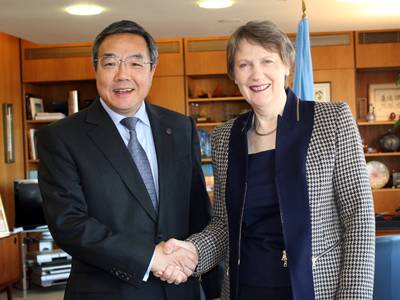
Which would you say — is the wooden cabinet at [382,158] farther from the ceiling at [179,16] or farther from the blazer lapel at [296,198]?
the blazer lapel at [296,198]

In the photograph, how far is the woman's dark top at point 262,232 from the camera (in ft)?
6.17

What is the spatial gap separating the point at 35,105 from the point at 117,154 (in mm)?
5837

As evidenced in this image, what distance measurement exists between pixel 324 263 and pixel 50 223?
0.90 metres

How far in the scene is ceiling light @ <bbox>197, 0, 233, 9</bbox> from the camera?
511cm

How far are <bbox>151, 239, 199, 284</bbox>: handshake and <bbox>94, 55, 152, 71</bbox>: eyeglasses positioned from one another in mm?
616

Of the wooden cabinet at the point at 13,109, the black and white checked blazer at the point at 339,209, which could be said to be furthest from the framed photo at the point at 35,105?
the black and white checked blazer at the point at 339,209

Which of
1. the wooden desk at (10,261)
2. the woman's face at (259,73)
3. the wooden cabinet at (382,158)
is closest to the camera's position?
the woman's face at (259,73)

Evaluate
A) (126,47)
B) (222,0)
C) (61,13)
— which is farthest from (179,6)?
(126,47)

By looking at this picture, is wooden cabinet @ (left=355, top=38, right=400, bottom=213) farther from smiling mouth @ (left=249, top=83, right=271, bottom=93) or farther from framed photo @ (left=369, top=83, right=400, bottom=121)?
smiling mouth @ (left=249, top=83, right=271, bottom=93)

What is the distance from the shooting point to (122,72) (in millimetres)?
2160

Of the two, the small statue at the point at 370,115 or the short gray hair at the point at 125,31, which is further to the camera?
the small statue at the point at 370,115

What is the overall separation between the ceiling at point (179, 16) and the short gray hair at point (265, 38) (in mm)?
3090

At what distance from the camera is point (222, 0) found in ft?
16.6

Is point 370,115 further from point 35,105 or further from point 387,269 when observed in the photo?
point 387,269
